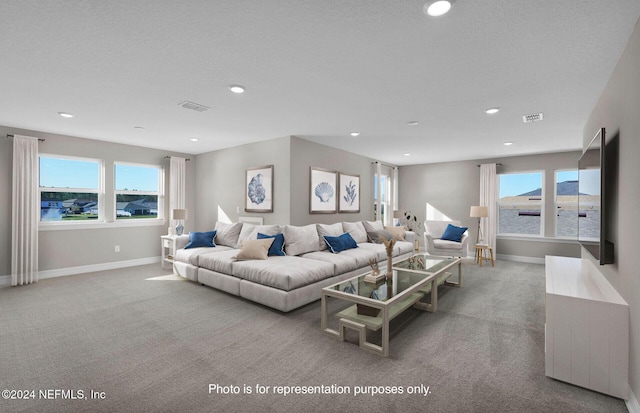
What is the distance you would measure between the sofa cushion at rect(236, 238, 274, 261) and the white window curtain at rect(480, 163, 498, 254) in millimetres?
5480

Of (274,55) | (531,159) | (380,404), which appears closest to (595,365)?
(380,404)

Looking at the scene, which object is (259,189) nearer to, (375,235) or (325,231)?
(325,231)

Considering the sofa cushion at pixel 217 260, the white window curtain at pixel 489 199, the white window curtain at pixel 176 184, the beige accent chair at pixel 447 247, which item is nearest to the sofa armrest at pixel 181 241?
the sofa cushion at pixel 217 260

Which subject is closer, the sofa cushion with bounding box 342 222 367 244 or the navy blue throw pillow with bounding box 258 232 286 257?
the navy blue throw pillow with bounding box 258 232 286 257

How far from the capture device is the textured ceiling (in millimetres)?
1861

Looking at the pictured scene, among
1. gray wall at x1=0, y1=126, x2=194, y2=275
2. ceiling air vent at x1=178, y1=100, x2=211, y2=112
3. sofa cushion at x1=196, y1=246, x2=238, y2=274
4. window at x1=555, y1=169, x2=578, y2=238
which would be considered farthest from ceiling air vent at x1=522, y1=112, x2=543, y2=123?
gray wall at x1=0, y1=126, x2=194, y2=275

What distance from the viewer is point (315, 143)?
18.7 ft

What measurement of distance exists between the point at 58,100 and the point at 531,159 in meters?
8.55

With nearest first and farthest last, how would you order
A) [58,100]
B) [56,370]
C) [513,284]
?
[56,370] → [58,100] → [513,284]

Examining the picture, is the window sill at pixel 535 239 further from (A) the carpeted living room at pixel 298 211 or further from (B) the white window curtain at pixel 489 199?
(A) the carpeted living room at pixel 298 211

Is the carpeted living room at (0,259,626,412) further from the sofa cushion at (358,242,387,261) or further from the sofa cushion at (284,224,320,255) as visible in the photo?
the sofa cushion at (358,242,387,261)

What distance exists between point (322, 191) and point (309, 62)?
3.48 m

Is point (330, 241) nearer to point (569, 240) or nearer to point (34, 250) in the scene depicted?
point (34, 250)

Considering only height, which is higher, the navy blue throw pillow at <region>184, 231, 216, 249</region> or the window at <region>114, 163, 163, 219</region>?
the window at <region>114, 163, 163, 219</region>
